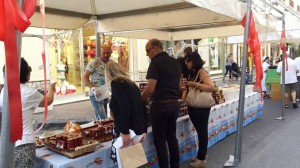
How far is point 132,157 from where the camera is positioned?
2799mm

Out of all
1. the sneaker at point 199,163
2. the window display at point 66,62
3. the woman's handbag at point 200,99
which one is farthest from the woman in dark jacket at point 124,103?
the window display at point 66,62

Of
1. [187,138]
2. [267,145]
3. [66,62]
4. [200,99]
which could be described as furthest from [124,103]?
[66,62]

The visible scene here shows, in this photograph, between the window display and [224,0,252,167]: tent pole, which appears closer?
[224,0,252,167]: tent pole

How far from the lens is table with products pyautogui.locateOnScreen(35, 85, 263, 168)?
106 inches

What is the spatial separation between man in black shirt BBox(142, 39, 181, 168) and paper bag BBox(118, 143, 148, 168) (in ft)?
1.83

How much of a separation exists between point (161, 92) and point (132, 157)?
0.87 m

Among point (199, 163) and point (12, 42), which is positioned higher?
point (12, 42)

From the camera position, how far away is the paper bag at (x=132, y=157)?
271 centimetres

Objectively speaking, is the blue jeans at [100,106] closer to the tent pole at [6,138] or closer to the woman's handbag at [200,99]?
the woman's handbag at [200,99]

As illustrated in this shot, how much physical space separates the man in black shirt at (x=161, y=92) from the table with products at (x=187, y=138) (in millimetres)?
293

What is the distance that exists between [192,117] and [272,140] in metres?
2.47

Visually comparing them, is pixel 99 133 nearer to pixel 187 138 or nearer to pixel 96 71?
pixel 96 71

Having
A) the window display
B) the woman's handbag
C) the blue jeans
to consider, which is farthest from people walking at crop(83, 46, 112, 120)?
the window display

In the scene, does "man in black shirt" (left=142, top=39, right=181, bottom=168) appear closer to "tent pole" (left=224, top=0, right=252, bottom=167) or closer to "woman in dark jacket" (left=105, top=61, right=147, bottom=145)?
"woman in dark jacket" (left=105, top=61, right=147, bottom=145)
